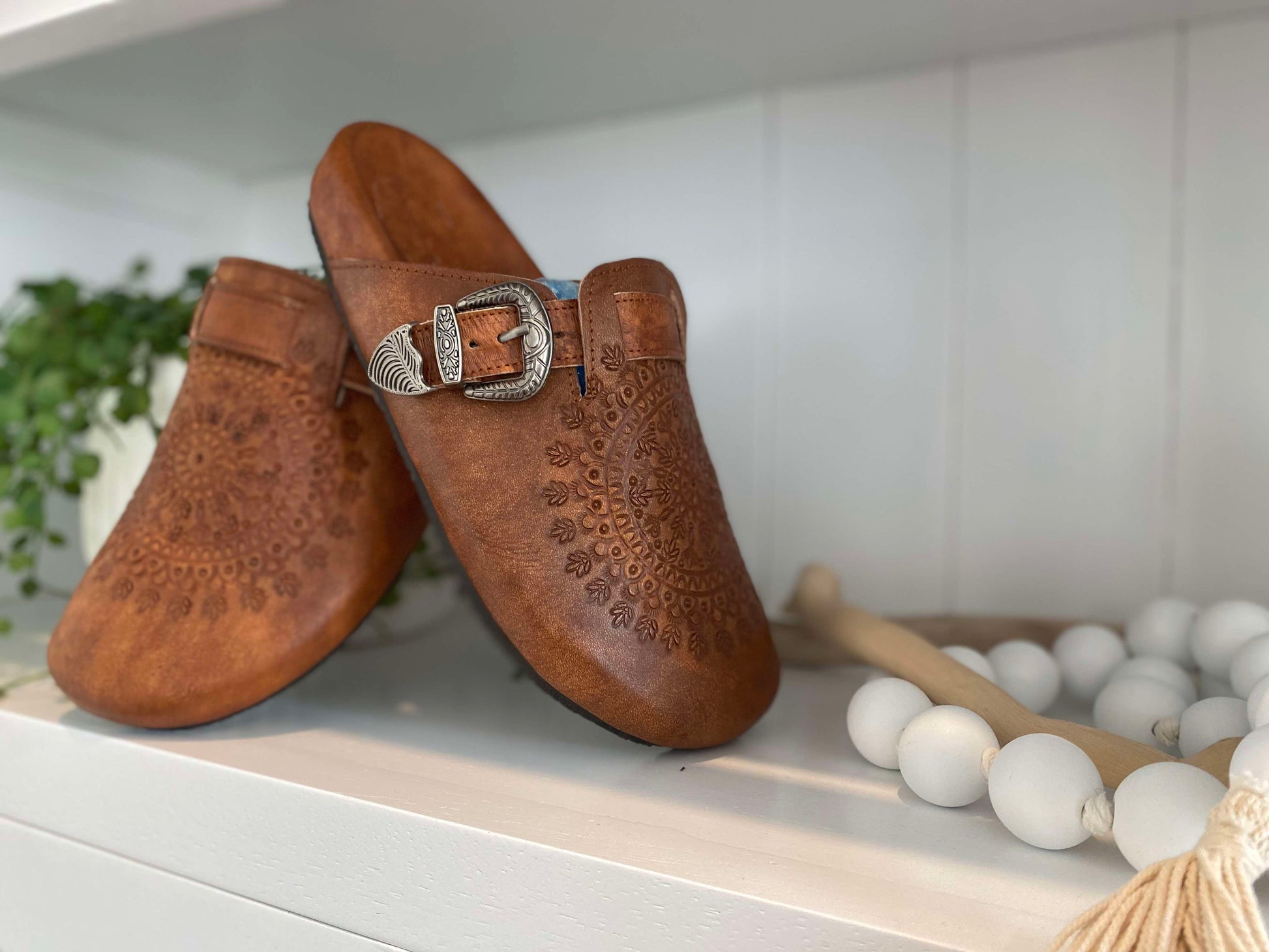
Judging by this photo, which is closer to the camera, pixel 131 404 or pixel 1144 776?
pixel 1144 776

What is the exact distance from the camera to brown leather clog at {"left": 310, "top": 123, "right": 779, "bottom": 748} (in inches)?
14.7

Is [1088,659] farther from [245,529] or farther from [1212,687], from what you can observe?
[245,529]

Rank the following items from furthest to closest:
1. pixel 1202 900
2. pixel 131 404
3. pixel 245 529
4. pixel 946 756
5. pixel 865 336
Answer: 1. pixel 865 336
2. pixel 131 404
3. pixel 245 529
4. pixel 946 756
5. pixel 1202 900

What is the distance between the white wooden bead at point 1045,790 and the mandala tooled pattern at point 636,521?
0.13m

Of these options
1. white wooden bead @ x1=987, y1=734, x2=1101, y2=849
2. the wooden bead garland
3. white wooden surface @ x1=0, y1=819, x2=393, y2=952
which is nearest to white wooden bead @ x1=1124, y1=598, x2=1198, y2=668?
the wooden bead garland

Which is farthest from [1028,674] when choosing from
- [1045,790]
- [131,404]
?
[131,404]

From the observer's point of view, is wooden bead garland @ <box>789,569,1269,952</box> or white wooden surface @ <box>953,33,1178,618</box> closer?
wooden bead garland @ <box>789,569,1269,952</box>

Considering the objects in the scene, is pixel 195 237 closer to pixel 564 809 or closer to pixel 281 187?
pixel 281 187

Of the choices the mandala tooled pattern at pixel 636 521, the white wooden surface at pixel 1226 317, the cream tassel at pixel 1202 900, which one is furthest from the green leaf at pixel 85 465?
the white wooden surface at pixel 1226 317

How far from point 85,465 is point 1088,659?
0.64m

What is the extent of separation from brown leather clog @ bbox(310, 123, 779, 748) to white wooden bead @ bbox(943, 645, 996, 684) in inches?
3.8

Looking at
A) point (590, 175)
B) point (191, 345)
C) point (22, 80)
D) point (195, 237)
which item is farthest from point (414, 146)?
point (195, 237)

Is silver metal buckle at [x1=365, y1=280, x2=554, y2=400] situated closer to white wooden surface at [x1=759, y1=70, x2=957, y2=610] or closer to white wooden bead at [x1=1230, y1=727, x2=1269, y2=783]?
white wooden bead at [x1=1230, y1=727, x2=1269, y2=783]

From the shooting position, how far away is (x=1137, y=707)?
40cm
